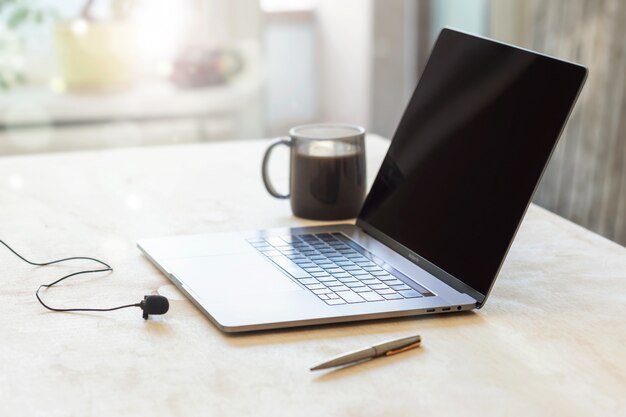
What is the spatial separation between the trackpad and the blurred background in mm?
1886

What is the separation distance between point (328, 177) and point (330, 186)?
0.5 inches

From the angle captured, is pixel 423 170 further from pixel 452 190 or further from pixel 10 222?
pixel 10 222

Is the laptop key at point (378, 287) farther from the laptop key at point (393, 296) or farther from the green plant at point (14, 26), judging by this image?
the green plant at point (14, 26)

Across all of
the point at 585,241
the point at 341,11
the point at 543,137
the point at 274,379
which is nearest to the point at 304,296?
the point at 274,379

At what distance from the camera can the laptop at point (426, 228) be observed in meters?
0.96

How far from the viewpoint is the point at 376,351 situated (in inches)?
33.6

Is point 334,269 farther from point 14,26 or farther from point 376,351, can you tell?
point 14,26

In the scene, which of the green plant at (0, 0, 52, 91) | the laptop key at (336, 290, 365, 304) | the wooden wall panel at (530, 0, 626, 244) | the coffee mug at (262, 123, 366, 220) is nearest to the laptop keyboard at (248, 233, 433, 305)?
the laptop key at (336, 290, 365, 304)

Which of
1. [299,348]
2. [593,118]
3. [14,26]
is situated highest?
[14,26]

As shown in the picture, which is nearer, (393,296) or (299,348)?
(299,348)

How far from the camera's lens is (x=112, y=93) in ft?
10.5

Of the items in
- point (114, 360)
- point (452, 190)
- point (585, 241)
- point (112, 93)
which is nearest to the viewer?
point (114, 360)

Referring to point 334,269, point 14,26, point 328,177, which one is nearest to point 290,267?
point 334,269

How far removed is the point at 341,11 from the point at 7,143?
4.22 feet
